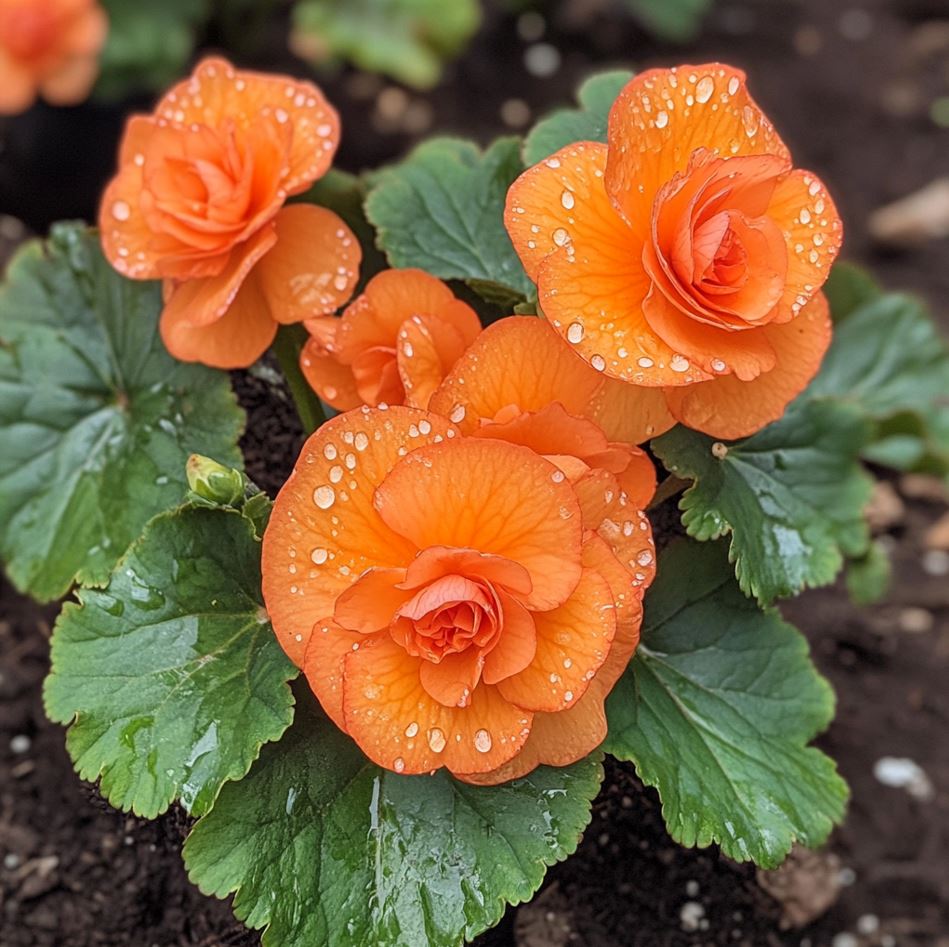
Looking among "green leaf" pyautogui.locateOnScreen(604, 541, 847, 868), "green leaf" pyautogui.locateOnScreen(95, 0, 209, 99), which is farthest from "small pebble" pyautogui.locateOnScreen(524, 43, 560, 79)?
"green leaf" pyautogui.locateOnScreen(604, 541, 847, 868)

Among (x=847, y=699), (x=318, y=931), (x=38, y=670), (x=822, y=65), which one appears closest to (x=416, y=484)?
(x=318, y=931)

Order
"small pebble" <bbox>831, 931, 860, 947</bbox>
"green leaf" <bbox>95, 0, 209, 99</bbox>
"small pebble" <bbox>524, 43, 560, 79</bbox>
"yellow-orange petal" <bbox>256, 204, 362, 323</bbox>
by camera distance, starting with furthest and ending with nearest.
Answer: "small pebble" <bbox>524, 43, 560, 79</bbox> → "green leaf" <bbox>95, 0, 209, 99</bbox> → "small pebble" <bbox>831, 931, 860, 947</bbox> → "yellow-orange petal" <bbox>256, 204, 362, 323</bbox>

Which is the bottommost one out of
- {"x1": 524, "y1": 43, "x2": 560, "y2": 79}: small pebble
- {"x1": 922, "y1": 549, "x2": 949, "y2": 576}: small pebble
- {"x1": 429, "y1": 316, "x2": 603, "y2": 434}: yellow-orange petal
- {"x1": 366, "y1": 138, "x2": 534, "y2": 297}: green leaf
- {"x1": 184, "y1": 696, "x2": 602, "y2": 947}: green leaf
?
{"x1": 922, "y1": 549, "x2": 949, "y2": 576}: small pebble

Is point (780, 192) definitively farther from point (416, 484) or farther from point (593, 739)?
point (593, 739)

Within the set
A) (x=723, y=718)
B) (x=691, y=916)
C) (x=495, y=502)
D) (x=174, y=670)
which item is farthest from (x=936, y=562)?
(x=174, y=670)

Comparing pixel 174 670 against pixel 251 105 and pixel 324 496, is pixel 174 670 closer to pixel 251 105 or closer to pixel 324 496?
pixel 324 496

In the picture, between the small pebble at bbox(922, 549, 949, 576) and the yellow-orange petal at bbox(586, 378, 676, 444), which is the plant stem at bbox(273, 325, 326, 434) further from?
the small pebble at bbox(922, 549, 949, 576)

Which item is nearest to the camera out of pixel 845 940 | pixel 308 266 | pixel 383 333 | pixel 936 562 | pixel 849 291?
pixel 383 333
